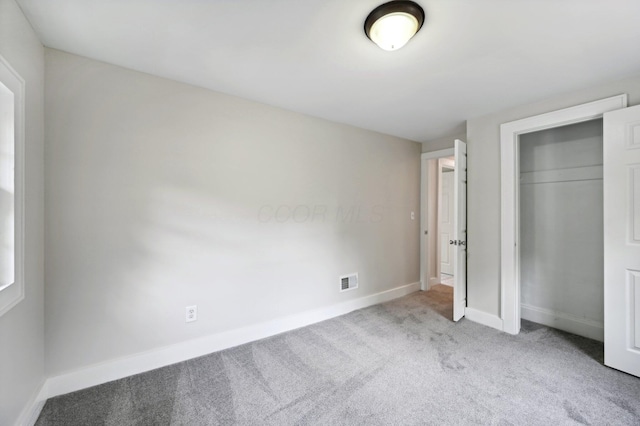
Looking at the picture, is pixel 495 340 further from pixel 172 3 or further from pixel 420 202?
pixel 172 3

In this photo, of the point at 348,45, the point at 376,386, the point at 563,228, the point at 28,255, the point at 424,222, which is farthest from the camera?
the point at 424,222

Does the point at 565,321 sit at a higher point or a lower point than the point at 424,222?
lower

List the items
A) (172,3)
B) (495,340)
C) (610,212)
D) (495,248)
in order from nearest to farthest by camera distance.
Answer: (172,3) → (610,212) → (495,340) → (495,248)

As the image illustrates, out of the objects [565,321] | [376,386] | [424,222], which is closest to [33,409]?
[376,386]

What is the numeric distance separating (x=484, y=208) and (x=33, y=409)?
13.2 feet

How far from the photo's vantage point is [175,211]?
7.16 ft

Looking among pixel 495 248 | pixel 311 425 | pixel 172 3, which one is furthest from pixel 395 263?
pixel 172 3

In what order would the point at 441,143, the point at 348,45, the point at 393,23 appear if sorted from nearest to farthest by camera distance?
1. the point at 393,23
2. the point at 348,45
3. the point at 441,143

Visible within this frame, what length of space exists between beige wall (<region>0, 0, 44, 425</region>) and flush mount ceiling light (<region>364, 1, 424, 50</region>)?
183cm

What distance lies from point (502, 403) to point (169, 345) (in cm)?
248

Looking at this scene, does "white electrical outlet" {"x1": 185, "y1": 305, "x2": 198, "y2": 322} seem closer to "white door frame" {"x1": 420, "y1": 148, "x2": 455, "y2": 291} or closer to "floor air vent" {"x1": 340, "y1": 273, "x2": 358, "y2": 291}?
"floor air vent" {"x1": 340, "y1": 273, "x2": 358, "y2": 291}

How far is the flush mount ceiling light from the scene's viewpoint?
1351mm

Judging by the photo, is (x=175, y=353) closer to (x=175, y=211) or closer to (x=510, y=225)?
(x=175, y=211)

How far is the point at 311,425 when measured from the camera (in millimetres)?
1559
